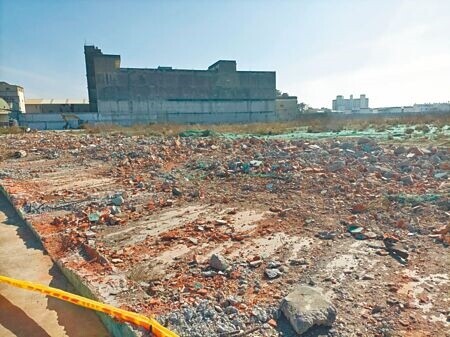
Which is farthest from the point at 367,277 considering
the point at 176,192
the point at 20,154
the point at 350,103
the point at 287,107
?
the point at 350,103

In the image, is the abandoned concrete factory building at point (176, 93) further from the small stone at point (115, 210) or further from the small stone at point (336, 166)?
the small stone at point (115, 210)

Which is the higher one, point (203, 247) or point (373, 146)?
point (373, 146)

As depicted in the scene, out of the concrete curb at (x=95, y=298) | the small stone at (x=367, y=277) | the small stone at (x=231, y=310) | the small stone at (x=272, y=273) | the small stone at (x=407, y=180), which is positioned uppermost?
the small stone at (x=407, y=180)

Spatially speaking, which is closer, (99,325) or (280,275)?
(99,325)

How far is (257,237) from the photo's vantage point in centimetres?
408

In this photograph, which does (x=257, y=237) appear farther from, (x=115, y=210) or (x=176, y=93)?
(x=176, y=93)

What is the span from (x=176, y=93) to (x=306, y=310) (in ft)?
133

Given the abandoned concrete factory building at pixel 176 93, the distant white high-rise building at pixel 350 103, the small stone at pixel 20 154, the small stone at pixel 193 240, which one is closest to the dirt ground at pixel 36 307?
the small stone at pixel 193 240

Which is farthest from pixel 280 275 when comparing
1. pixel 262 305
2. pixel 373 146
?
pixel 373 146

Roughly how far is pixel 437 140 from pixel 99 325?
13849 millimetres

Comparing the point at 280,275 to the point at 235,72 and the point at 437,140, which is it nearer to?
the point at 437,140

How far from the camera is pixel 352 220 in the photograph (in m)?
4.42

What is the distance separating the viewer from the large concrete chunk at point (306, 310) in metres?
2.19

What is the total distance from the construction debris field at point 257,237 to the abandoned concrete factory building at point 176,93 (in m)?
30.8
